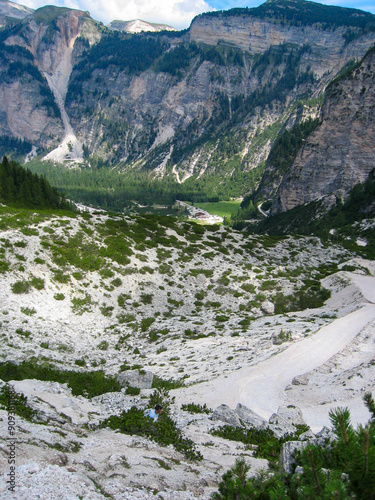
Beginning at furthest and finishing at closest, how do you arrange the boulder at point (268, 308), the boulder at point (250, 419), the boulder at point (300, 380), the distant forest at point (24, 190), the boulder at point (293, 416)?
the distant forest at point (24, 190), the boulder at point (268, 308), the boulder at point (300, 380), the boulder at point (293, 416), the boulder at point (250, 419)

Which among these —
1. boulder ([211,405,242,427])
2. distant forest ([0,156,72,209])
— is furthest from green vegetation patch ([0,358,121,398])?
distant forest ([0,156,72,209])

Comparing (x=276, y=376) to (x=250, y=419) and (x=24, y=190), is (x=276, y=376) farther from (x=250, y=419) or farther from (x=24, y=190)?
A: (x=24, y=190)

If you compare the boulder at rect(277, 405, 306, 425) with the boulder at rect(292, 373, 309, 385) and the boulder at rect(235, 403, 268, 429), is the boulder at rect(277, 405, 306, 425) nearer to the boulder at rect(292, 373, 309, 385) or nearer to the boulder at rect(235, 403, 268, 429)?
the boulder at rect(235, 403, 268, 429)

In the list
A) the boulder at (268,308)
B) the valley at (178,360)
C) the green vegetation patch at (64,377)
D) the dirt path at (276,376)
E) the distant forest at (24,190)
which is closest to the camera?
the valley at (178,360)

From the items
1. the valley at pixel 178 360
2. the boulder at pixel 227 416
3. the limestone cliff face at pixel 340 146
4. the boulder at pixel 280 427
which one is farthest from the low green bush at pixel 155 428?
the limestone cliff face at pixel 340 146

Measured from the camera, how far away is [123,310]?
4438 cm

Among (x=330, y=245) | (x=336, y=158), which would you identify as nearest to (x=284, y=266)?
(x=330, y=245)

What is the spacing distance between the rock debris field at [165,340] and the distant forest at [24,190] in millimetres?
26347

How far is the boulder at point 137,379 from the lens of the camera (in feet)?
83.3

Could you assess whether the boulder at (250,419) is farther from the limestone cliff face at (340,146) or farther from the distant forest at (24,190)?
the limestone cliff face at (340,146)

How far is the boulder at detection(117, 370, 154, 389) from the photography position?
25389mm

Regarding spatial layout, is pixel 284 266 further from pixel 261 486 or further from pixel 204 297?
pixel 261 486

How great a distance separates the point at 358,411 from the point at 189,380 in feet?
40.3

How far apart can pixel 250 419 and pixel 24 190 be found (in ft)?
266
